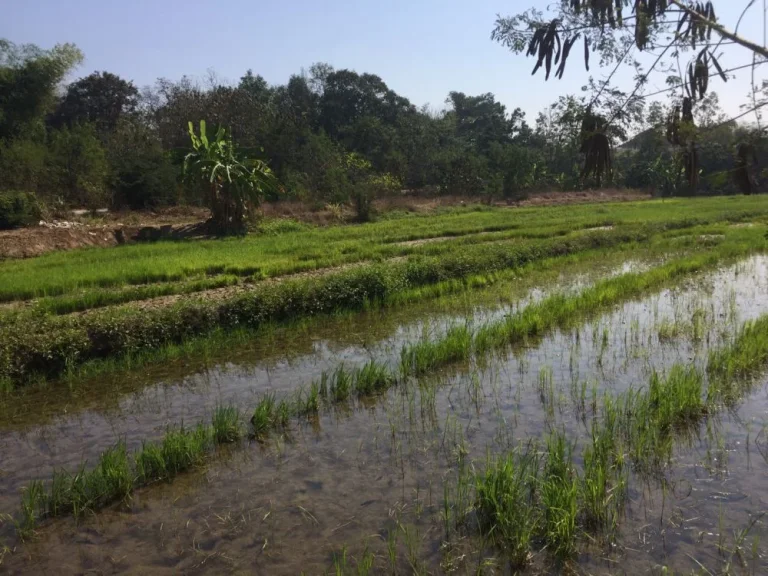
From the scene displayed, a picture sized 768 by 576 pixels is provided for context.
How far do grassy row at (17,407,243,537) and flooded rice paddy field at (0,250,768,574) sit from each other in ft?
0.30

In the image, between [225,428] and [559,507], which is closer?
[559,507]

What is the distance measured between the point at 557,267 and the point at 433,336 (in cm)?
566

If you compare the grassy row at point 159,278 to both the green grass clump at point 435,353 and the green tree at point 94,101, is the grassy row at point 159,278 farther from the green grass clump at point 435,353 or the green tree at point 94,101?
the green tree at point 94,101

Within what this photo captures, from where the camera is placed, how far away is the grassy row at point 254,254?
9703mm

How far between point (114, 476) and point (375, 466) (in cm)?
153

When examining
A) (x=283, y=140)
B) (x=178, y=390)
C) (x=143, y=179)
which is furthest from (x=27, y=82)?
(x=178, y=390)

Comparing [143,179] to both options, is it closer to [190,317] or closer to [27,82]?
[27,82]

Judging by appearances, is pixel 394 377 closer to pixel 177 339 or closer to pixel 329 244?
pixel 177 339

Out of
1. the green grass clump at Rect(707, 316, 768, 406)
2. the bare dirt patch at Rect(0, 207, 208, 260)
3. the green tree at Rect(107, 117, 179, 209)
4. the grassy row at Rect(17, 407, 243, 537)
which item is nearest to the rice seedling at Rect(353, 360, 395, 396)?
the grassy row at Rect(17, 407, 243, 537)

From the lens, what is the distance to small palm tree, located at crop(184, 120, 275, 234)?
55.0 ft

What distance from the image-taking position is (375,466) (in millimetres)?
3852

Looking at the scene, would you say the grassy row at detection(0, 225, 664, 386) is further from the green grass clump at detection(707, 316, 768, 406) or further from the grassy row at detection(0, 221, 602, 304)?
the green grass clump at detection(707, 316, 768, 406)

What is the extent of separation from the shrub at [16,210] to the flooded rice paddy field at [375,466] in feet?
36.9

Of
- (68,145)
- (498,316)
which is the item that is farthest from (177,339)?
(68,145)
